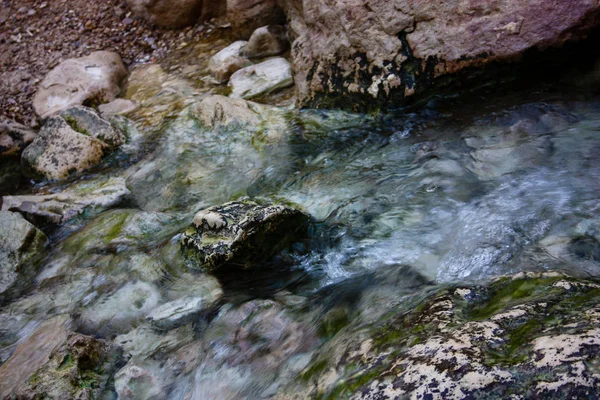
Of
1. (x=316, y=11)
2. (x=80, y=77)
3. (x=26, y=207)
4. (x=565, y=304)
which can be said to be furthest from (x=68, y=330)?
(x=80, y=77)

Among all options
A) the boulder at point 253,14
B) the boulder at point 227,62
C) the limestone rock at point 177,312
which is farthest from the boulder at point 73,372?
the boulder at point 253,14

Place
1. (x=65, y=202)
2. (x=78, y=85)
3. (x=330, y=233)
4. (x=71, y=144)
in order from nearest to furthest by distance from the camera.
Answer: (x=330, y=233) < (x=65, y=202) < (x=71, y=144) < (x=78, y=85)

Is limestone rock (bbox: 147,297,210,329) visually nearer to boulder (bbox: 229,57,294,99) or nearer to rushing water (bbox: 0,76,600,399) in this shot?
rushing water (bbox: 0,76,600,399)

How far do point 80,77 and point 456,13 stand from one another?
17.5 feet

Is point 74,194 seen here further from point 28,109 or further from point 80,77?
point 28,109

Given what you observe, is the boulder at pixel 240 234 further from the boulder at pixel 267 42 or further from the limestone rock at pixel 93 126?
the boulder at pixel 267 42

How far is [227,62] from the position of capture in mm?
6660

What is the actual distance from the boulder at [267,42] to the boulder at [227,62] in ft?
0.59

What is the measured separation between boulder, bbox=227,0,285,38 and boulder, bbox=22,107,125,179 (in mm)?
2506

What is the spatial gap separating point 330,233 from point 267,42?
4015 millimetres

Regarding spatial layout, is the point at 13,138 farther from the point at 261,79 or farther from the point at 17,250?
the point at 261,79

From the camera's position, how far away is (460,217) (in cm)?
327

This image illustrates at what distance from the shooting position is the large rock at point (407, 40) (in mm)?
3947

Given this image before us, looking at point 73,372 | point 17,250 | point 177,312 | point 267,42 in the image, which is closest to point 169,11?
point 267,42
